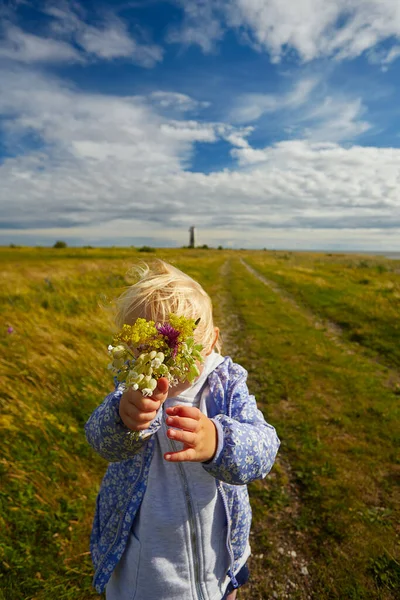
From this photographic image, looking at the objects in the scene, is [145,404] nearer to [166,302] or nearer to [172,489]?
[166,302]

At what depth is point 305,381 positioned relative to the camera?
7.23 m

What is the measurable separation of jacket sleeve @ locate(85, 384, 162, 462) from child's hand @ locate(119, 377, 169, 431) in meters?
0.23

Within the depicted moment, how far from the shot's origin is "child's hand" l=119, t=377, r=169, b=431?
1373 millimetres

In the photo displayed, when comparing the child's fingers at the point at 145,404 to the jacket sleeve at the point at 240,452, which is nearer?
the child's fingers at the point at 145,404

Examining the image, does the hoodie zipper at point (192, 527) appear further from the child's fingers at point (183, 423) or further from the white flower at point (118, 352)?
the white flower at point (118, 352)

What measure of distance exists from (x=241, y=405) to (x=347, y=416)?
4660 millimetres

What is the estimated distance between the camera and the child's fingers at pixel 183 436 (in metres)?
1.41

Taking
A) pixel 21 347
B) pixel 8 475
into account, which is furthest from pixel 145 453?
pixel 21 347

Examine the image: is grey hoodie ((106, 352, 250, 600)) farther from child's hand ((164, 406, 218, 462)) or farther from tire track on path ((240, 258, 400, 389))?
tire track on path ((240, 258, 400, 389))

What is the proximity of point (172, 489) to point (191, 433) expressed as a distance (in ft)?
2.61

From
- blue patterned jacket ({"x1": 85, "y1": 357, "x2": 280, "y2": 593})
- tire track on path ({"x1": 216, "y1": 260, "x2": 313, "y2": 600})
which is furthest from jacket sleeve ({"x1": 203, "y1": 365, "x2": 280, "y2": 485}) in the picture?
tire track on path ({"x1": 216, "y1": 260, "x2": 313, "y2": 600})

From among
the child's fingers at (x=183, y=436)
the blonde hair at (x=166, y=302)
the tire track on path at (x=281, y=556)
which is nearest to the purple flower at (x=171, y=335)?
the child's fingers at (x=183, y=436)

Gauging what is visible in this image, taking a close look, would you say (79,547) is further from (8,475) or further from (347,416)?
(347,416)

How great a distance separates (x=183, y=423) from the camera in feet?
4.80
